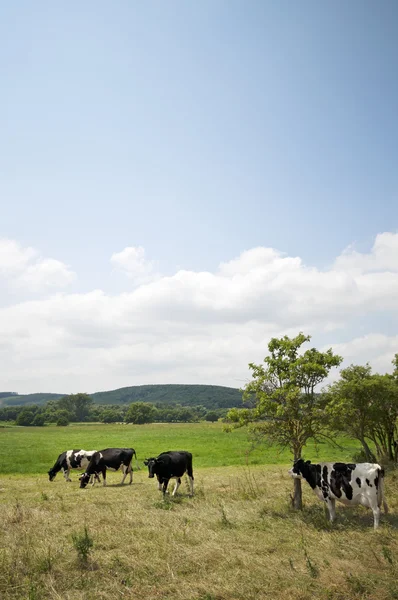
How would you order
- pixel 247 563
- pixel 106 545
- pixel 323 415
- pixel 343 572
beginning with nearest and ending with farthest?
1. pixel 343 572
2. pixel 247 563
3. pixel 106 545
4. pixel 323 415

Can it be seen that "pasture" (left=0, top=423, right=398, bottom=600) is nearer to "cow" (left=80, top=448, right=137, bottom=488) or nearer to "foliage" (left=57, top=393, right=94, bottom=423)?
"cow" (left=80, top=448, right=137, bottom=488)

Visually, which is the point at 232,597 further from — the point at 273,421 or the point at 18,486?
the point at 18,486

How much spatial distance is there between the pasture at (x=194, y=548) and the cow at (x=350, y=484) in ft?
2.16

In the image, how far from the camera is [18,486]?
70.8ft

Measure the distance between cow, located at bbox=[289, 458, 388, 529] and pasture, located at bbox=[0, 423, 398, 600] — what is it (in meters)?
0.66

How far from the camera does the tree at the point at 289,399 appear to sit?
1552cm

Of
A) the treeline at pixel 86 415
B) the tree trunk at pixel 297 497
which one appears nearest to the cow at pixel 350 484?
the tree trunk at pixel 297 497


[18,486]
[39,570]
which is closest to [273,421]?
[39,570]

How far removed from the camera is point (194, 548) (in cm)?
1052

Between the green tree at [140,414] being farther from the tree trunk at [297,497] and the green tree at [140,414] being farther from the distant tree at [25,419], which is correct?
the tree trunk at [297,497]

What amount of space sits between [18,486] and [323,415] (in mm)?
16803

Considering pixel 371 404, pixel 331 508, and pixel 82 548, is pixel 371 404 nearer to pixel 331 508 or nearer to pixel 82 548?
pixel 331 508

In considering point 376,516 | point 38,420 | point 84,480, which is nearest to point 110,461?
point 84,480

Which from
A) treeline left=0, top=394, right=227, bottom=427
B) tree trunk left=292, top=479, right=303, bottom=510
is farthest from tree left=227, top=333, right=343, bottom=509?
treeline left=0, top=394, right=227, bottom=427
